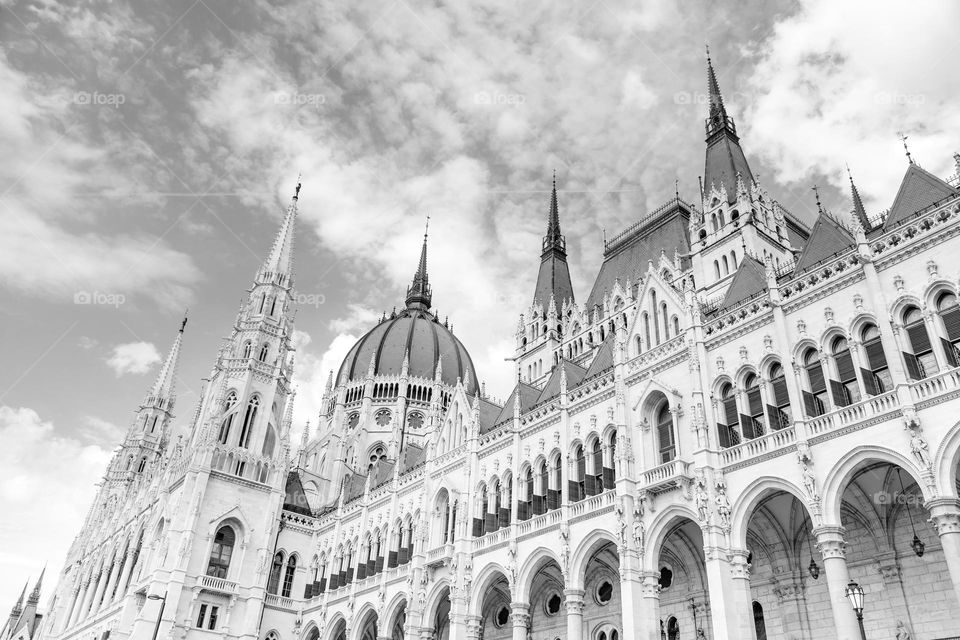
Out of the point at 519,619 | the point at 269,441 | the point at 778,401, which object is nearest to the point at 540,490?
the point at 519,619

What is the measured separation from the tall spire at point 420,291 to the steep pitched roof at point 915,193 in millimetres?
63739

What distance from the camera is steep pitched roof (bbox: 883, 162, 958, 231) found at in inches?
922

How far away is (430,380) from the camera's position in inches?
2803

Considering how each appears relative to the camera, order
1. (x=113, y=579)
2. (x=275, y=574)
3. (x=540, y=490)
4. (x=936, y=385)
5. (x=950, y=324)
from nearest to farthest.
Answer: (x=936, y=385) → (x=950, y=324) → (x=540, y=490) → (x=275, y=574) → (x=113, y=579)

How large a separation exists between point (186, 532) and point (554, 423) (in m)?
24.7

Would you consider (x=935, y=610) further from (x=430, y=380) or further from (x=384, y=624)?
(x=430, y=380)

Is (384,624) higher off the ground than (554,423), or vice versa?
(554,423)

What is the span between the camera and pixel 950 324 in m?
20.8

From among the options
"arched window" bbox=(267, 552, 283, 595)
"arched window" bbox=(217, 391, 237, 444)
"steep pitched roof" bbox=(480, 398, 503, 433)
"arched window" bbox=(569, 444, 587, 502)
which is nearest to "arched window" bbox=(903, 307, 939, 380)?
"arched window" bbox=(569, 444, 587, 502)

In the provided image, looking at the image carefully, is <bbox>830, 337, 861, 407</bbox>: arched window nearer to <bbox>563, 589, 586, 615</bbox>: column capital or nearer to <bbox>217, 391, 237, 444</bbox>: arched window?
<bbox>563, 589, 586, 615</bbox>: column capital

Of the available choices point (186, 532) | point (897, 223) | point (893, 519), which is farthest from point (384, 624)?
point (897, 223)

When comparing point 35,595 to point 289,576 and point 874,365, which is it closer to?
point 289,576

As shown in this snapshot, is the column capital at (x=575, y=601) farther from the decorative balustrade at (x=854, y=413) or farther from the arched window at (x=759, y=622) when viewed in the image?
the decorative balustrade at (x=854, y=413)

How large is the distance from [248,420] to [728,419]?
35.2 metres
